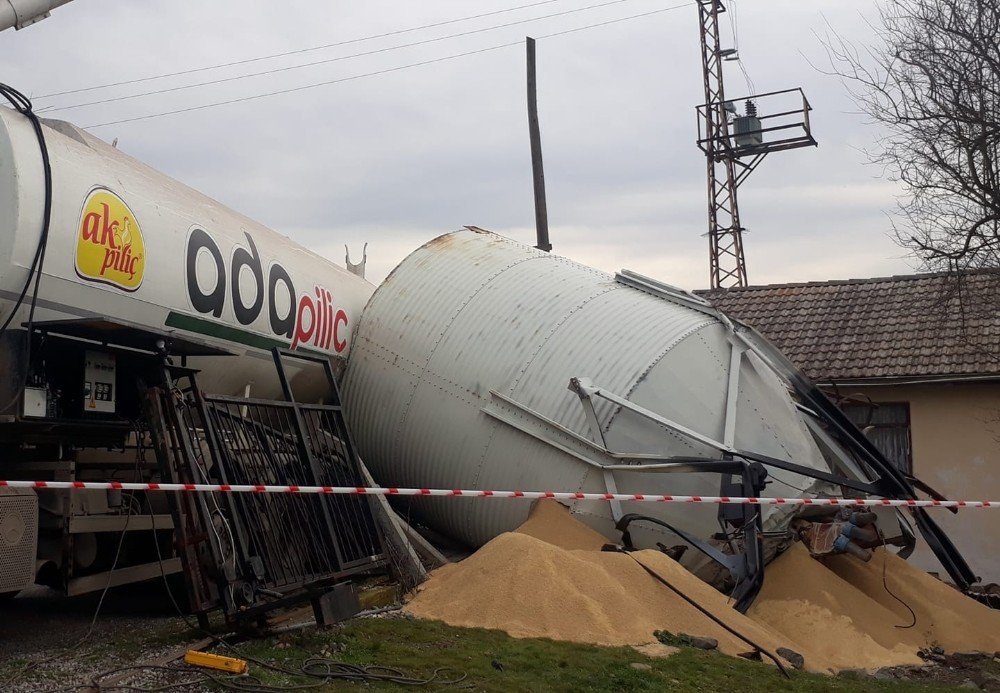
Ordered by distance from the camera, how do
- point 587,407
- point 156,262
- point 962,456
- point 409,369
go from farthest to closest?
point 962,456 < point 409,369 < point 587,407 < point 156,262

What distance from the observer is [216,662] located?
597cm

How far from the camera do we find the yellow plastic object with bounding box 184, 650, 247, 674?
19.4 ft

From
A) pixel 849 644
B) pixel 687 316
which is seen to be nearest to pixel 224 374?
pixel 687 316

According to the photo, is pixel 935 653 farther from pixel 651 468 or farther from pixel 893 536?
pixel 651 468

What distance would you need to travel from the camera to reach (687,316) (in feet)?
34.1

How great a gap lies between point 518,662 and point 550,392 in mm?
3499

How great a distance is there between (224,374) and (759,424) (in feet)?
16.4

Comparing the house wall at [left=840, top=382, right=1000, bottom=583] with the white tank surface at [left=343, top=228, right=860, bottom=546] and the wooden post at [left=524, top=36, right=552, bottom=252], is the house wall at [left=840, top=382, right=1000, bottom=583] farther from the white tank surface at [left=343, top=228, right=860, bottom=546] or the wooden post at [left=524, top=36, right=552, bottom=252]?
the wooden post at [left=524, top=36, right=552, bottom=252]

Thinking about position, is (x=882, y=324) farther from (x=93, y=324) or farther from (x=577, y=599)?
(x=93, y=324)

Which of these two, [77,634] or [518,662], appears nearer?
[518,662]

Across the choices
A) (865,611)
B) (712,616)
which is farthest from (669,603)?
(865,611)

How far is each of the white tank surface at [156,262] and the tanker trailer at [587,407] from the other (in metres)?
1.06

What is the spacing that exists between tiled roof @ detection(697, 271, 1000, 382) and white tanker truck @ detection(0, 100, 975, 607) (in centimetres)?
525

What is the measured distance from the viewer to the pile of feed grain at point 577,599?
293 inches
